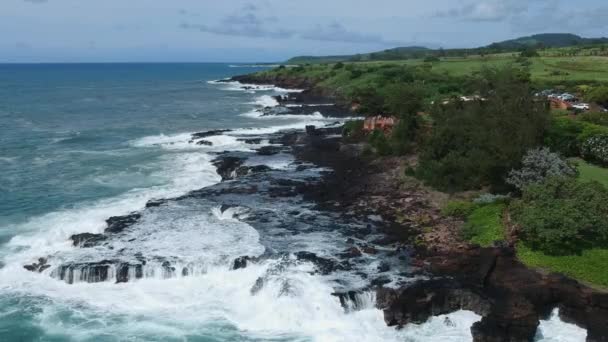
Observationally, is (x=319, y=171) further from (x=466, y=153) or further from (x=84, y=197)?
(x=84, y=197)

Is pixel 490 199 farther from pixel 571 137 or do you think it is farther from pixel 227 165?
pixel 227 165

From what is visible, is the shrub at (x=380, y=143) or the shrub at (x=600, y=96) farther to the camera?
the shrub at (x=600, y=96)

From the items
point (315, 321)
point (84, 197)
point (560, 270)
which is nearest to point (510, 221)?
point (560, 270)

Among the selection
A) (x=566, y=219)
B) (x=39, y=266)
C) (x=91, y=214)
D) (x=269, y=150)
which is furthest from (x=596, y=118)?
(x=39, y=266)

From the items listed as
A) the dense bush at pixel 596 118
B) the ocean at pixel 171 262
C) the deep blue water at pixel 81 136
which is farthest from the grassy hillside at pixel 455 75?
the ocean at pixel 171 262

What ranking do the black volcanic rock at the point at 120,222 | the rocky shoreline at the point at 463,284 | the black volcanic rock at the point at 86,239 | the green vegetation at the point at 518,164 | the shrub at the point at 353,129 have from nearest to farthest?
the rocky shoreline at the point at 463,284, the green vegetation at the point at 518,164, the black volcanic rock at the point at 86,239, the black volcanic rock at the point at 120,222, the shrub at the point at 353,129

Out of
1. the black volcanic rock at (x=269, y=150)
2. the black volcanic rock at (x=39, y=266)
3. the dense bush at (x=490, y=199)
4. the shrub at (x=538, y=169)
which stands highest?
the shrub at (x=538, y=169)

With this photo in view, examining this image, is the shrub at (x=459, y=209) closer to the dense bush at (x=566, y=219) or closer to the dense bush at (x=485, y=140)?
the dense bush at (x=485, y=140)

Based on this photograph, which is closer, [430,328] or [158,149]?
[430,328]
